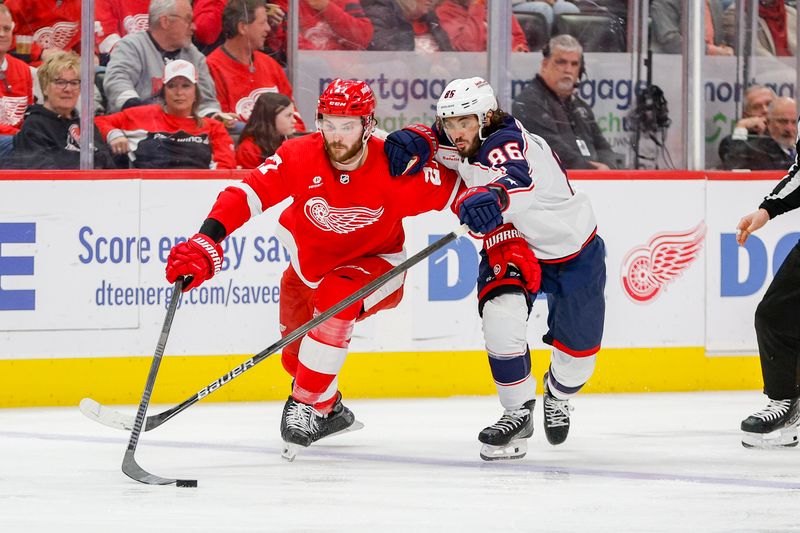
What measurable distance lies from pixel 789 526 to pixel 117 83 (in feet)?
10.6

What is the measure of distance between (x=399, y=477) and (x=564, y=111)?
8.65 feet

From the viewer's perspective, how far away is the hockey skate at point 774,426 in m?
4.31

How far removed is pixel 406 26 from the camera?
19.0 ft

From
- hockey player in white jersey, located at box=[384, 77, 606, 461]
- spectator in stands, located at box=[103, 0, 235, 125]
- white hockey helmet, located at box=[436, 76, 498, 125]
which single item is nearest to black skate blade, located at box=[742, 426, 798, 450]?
hockey player in white jersey, located at box=[384, 77, 606, 461]

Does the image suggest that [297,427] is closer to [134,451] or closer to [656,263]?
[134,451]

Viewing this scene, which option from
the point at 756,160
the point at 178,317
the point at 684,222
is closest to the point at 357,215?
the point at 178,317

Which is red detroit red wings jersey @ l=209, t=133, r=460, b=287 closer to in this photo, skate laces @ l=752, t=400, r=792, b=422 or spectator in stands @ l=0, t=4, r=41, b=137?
skate laces @ l=752, t=400, r=792, b=422

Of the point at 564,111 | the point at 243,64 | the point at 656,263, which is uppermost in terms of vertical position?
the point at 243,64

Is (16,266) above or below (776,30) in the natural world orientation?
below

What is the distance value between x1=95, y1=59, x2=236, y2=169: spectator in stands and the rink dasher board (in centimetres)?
15

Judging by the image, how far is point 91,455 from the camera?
4.08 metres

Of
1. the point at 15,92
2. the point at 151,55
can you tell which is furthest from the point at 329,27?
the point at 15,92

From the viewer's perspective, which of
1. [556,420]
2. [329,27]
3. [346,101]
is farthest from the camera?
[329,27]

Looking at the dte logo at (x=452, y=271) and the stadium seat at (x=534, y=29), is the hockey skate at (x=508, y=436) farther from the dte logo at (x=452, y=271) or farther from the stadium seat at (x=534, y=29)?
the stadium seat at (x=534, y=29)
